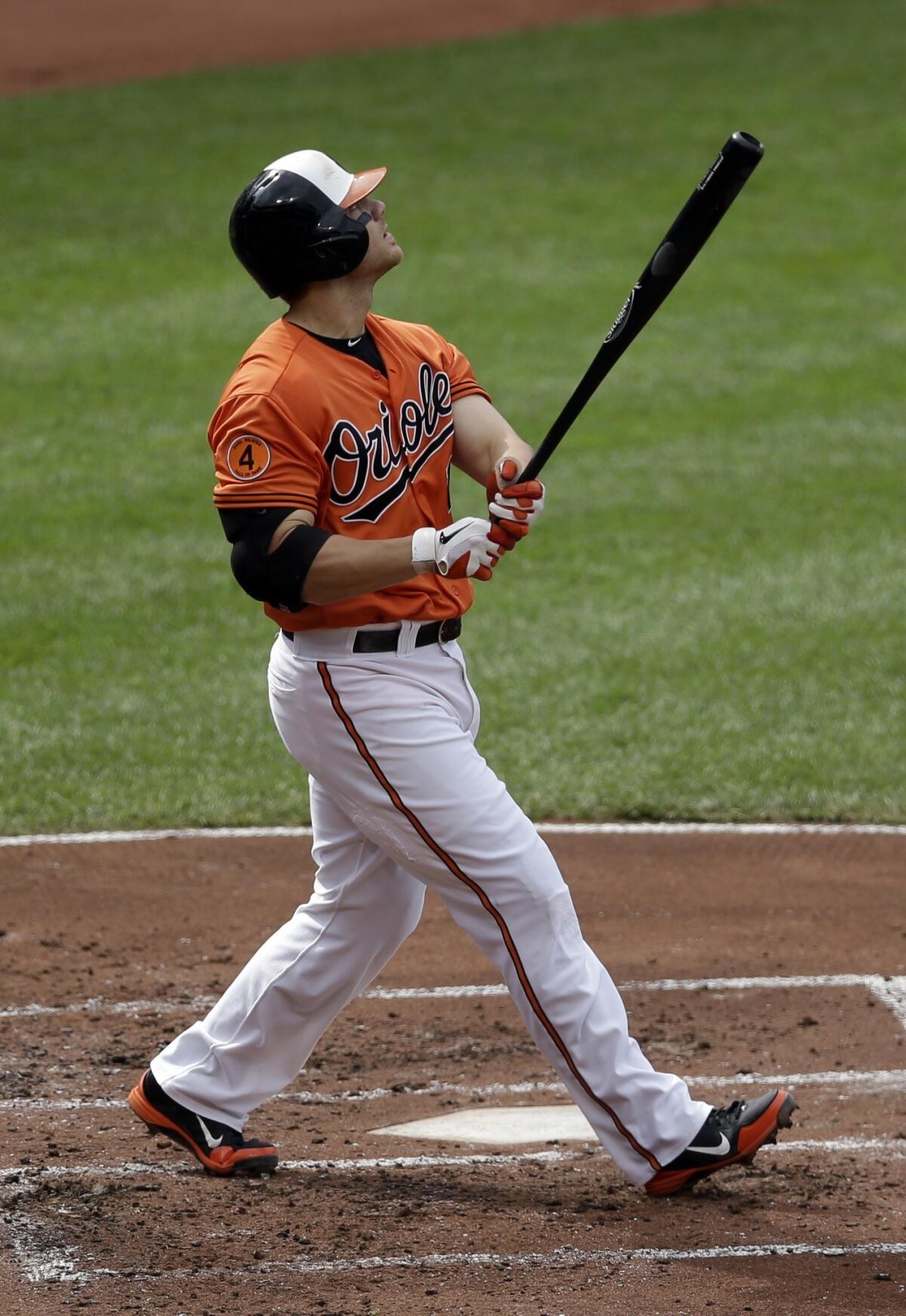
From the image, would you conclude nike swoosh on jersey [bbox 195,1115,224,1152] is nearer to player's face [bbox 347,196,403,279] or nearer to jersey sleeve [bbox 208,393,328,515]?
jersey sleeve [bbox 208,393,328,515]

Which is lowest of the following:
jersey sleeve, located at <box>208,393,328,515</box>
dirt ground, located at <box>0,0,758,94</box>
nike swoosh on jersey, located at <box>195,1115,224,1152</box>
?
nike swoosh on jersey, located at <box>195,1115,224,1152</box>

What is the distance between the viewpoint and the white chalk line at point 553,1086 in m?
4.50

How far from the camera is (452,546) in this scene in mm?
3574

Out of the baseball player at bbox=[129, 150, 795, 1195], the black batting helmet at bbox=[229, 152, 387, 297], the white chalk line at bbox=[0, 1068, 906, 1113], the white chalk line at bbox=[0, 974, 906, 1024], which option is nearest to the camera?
the baseball player at bbox=[129, 150, 795, 1195]

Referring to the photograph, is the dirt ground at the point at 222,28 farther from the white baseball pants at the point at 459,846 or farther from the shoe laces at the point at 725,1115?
the shoe laces at the point at 725,1115

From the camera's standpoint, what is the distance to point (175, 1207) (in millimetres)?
3877

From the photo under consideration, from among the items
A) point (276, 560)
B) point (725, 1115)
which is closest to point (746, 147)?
point (276, 560)

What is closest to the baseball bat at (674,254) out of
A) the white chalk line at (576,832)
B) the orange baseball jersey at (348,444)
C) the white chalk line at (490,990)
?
the orange baseball jersey at (348,444)

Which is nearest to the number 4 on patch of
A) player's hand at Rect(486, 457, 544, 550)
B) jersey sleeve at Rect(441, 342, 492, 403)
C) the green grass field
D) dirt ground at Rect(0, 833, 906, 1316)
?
player's hand at Rect(486, 457, 544, 550)

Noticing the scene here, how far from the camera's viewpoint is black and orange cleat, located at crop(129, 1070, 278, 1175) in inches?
159

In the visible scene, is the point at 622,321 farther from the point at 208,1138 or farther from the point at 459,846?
the point at 208,1138

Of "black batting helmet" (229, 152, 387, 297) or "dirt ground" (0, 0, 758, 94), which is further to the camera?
"dirt ground" (0, 0, 758, 94)

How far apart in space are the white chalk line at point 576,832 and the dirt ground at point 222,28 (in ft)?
56.2

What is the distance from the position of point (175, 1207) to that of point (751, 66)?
19288mm
